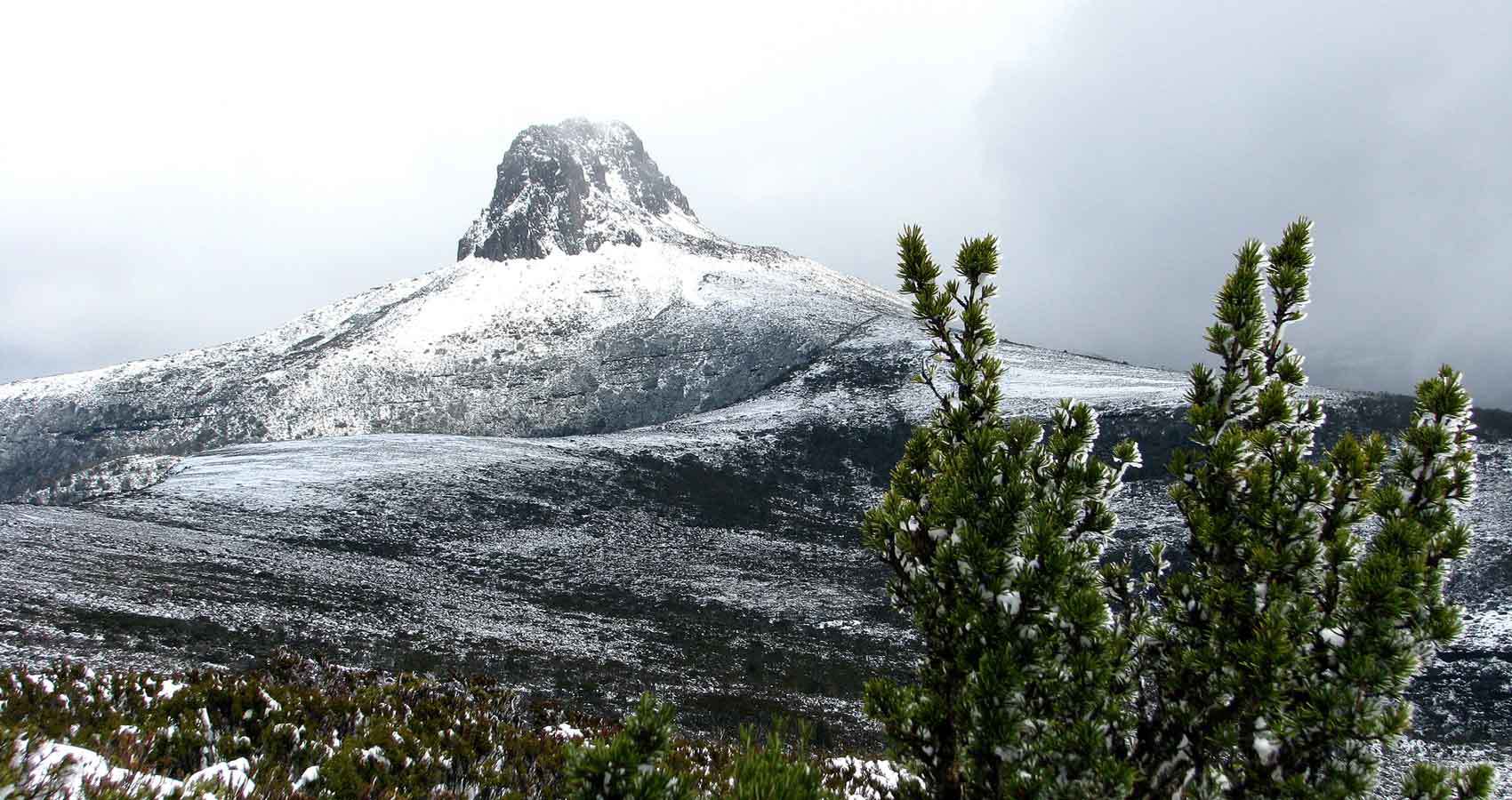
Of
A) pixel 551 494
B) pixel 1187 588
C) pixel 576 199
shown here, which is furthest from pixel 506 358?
pixel 1187 588

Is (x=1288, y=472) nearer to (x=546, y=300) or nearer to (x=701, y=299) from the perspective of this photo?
(x=701, y=299)

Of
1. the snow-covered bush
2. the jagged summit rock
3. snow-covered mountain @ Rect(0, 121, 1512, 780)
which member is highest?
the jagged summit rock

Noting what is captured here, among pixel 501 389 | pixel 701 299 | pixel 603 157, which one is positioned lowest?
pixel 501 389

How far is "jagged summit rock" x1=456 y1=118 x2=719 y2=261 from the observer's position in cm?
14275

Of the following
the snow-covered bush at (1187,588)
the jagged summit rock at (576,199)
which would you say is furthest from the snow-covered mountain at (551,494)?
the jagged summit rock at (576,199)

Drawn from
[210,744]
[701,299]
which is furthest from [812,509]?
[701,299]

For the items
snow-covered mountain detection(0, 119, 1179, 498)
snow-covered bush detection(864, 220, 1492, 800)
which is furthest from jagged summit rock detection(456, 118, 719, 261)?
snow-covered bush detection(864, 220, 1492, 800)

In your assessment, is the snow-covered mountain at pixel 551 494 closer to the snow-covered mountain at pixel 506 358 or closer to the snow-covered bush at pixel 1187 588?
the snow-covered mountain at pixel 506 358

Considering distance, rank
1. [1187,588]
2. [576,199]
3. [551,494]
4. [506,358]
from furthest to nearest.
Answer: [576,199] → [506,358] → [551,494] → [1187,588]

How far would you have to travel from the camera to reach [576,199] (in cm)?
15038

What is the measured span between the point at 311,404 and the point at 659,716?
107252 millimetres

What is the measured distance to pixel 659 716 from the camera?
249 centimetres

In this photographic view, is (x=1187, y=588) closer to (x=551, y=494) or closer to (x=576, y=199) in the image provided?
(x=551, y=494)

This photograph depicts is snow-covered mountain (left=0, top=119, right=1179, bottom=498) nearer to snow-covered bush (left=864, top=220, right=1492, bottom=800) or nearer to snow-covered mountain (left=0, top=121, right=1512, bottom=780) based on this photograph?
snow-covered mountain (left=0, top=121, right=1512, bottom=780)
